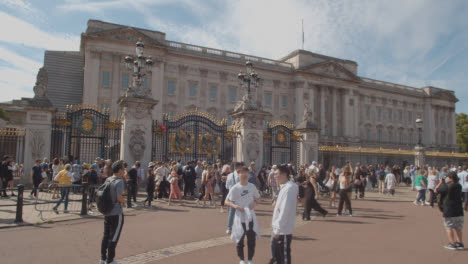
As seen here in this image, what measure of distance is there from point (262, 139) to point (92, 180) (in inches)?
325

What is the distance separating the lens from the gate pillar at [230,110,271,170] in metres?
16.2

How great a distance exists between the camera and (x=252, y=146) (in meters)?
16.3

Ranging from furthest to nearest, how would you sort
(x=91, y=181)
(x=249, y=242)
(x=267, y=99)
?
(x=267, y=99)
(x=91, y=181)
(x=249, y=242)

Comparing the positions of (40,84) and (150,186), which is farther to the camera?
(40,84)

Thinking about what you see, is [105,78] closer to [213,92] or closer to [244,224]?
[213,92]

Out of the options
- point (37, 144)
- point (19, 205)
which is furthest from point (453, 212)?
point (37, 144)

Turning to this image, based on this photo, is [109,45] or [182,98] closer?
[109,45]

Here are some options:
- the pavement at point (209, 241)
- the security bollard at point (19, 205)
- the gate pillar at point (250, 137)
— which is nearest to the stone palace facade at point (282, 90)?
the gate pillar at point (250, 137)

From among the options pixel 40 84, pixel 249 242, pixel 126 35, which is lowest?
pixel 249 242

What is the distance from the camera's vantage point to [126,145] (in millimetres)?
14164

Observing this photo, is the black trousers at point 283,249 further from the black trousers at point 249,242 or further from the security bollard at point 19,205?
the security bollard at point 19,205

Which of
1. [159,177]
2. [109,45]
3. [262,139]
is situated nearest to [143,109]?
[159,177]

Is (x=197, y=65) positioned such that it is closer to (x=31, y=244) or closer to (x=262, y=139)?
(x=262, y=139)

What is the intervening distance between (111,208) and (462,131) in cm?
8723
